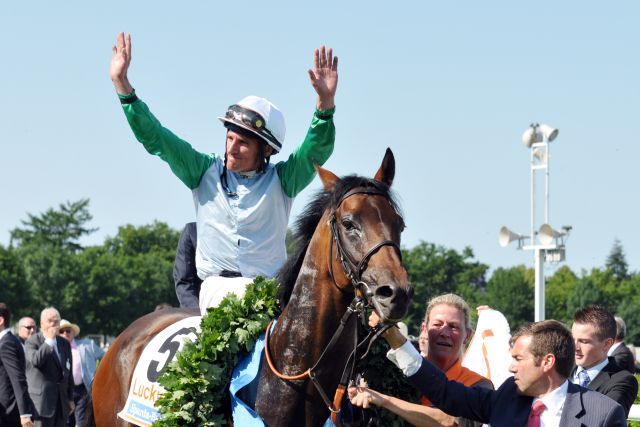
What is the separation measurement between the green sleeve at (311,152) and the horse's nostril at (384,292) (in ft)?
4.38

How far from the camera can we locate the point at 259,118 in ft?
19.0

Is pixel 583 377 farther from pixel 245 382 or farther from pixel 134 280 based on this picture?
pixel 134 280

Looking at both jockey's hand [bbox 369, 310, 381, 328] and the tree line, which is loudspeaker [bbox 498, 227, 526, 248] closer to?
jockey's hand [bbox 369, 310, 381, 328]

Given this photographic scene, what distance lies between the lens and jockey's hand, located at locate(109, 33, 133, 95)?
586 cm

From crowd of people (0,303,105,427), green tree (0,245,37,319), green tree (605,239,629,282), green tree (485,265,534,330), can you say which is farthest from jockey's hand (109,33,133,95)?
green tree (605,239,629,282)

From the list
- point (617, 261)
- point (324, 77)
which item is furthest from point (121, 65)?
Answer: point (617, 261)

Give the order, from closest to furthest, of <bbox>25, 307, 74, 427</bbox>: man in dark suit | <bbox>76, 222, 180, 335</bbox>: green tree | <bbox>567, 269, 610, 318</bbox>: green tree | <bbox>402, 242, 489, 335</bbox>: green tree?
<bbox>25, 307, 74, 427</bbox>: man in dark suit → <bbox>76, 222, 180, 335</bbox>: green tree → <bbox>567, 269, 610, 318</bbox>: green tree → <bbox>402, 242, 489, 335</bbox>: green tree

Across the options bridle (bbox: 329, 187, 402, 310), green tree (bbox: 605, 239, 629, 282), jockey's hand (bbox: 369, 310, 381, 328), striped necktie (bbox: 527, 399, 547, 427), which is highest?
green tree (bbox: 605, 239, 629, 282)

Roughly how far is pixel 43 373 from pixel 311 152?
8625 mm

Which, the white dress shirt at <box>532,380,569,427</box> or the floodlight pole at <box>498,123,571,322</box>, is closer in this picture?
the white dress shirt at <box>532,380,569,427</box>

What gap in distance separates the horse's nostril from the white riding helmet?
158cm

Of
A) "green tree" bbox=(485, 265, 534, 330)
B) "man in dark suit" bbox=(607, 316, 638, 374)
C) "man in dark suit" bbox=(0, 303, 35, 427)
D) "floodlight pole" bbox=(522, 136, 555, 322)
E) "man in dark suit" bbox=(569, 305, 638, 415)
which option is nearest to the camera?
"man in dark suit" bbox=(569, 305, 638, 415)

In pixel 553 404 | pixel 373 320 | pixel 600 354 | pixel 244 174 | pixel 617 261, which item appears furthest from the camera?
pixel 617 261

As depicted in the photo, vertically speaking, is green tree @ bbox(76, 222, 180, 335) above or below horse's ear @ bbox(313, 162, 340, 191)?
above
